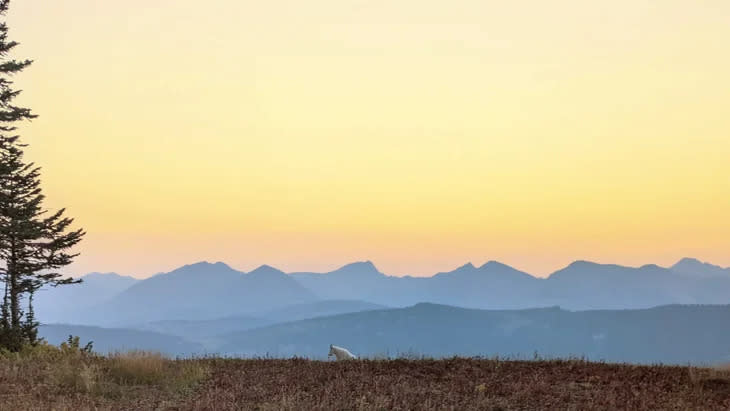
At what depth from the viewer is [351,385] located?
512 inches

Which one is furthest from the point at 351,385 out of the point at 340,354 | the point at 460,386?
the point at 340,354

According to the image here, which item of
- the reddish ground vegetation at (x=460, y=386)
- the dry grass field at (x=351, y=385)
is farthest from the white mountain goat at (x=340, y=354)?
the reddish ground vegetation at (x=460, y=386)

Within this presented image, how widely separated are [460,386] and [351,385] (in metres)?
2.22

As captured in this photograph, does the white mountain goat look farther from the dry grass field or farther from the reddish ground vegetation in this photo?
the reddish ground vegetation

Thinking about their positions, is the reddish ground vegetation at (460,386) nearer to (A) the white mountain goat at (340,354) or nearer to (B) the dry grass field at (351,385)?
(B) the dry grass field at (351,385)

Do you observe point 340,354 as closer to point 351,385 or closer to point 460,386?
point 351,385

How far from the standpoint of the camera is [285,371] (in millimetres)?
14812

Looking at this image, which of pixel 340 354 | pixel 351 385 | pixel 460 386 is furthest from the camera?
pixel 340 354

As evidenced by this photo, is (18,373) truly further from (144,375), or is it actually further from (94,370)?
(144,375)

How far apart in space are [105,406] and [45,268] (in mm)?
18588

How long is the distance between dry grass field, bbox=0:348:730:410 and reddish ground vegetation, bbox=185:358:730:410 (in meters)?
0.02

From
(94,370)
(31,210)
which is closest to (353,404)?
(94,370)

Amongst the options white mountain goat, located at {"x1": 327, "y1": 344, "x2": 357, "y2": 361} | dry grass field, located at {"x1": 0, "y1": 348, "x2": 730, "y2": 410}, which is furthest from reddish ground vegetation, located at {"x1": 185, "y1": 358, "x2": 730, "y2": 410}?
white mountain goat, located at {"x1": 327, "y1": 344, "x2": 357, "y2": 361}

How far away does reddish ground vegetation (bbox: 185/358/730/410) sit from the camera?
11438mm
